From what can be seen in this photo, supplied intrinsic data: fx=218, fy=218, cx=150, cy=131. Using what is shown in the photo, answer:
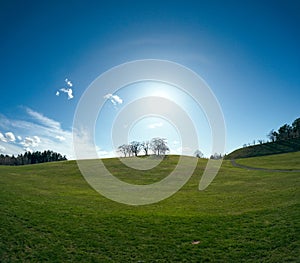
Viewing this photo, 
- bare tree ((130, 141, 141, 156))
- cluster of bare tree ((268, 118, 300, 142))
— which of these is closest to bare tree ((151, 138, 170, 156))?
bare tree ((130, 141, 141, 156))

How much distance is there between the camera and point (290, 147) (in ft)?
393

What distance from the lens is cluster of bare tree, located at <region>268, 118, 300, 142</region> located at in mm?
148125

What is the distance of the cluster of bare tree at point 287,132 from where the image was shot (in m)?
148

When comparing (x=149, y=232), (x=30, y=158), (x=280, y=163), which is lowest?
(x=149, y=232)

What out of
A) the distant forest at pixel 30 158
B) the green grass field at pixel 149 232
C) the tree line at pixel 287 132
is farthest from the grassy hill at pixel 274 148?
the distant forest at pixel 30 158

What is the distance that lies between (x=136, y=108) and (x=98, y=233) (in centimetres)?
1323

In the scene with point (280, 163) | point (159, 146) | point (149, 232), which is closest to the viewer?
point (149, 232)

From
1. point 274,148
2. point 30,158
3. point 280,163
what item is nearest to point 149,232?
point 280,163

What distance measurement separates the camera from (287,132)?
15425 cm

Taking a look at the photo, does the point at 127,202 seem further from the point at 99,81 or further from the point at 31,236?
the point at 99,81

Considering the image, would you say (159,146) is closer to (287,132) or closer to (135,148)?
(135,148)

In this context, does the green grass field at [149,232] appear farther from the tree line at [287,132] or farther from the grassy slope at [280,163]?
the tree line at [287,132]

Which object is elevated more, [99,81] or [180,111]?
[99,81]

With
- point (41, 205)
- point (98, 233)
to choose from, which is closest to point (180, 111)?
point (98, 233)
